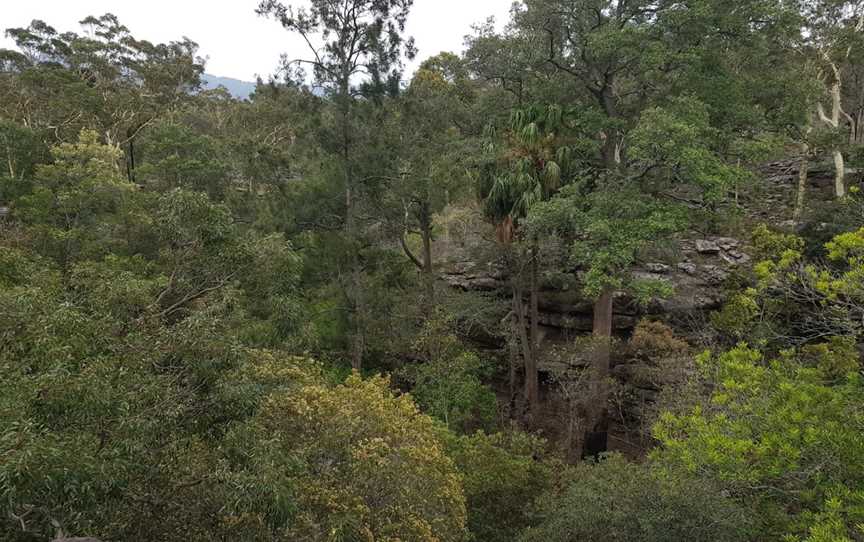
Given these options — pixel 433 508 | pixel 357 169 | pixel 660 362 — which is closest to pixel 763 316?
pixel 660 362

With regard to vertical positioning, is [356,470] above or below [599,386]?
above

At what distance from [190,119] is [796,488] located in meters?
41.9

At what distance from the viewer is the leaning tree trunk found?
1306 centimetres

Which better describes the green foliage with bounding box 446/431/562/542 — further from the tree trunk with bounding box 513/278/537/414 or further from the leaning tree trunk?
the tree trunk with bounding box 513/278/537/414

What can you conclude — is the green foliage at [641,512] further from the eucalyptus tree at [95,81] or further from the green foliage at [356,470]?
the eucalyptus tree at [95,81]

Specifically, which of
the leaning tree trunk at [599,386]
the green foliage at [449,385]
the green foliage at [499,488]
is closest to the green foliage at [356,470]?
the green foliage at [499,488]

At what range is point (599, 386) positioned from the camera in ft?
43.3

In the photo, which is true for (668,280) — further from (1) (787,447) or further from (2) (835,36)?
(2) (835,36)

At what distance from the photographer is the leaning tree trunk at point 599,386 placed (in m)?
13.1

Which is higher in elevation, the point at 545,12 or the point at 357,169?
the point at 545,12

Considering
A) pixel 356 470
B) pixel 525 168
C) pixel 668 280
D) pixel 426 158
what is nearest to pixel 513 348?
pixel 668 280

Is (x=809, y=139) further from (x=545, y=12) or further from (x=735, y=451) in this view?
(x=735, y=451)

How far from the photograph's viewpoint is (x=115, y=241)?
59.2ft

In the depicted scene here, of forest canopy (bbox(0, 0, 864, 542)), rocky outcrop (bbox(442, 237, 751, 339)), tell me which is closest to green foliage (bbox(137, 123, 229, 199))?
forest canopy (bbox(0, 0, 864, 542))
